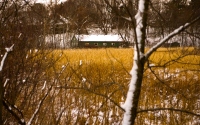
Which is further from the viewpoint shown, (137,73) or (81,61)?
(81,61)

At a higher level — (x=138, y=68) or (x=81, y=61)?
(x=138, y=68)

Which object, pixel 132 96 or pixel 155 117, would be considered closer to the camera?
pixel 132 96

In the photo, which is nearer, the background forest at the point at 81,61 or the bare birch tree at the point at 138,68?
the bare birch tree at the point at 138,68

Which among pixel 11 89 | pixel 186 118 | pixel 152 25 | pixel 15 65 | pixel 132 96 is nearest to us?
pixel 132 96

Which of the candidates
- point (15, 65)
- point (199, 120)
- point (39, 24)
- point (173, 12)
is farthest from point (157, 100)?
point (173, 12)

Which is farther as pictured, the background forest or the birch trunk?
the background forest

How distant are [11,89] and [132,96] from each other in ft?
6.02

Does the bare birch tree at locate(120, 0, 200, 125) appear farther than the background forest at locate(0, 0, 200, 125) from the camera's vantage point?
No

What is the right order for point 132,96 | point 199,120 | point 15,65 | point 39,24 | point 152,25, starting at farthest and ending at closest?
1. point 39,24
2. point 199,120
3. point 15,65
4. point 152,25
5. point 132,96

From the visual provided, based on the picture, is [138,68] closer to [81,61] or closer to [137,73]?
[137,73]

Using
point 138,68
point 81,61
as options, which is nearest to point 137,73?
point 138,68

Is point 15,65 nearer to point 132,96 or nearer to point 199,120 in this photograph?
point 132,96

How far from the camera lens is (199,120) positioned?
442 centimetres

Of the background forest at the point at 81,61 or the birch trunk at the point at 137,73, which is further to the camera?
the background forest at the point at 81,61
